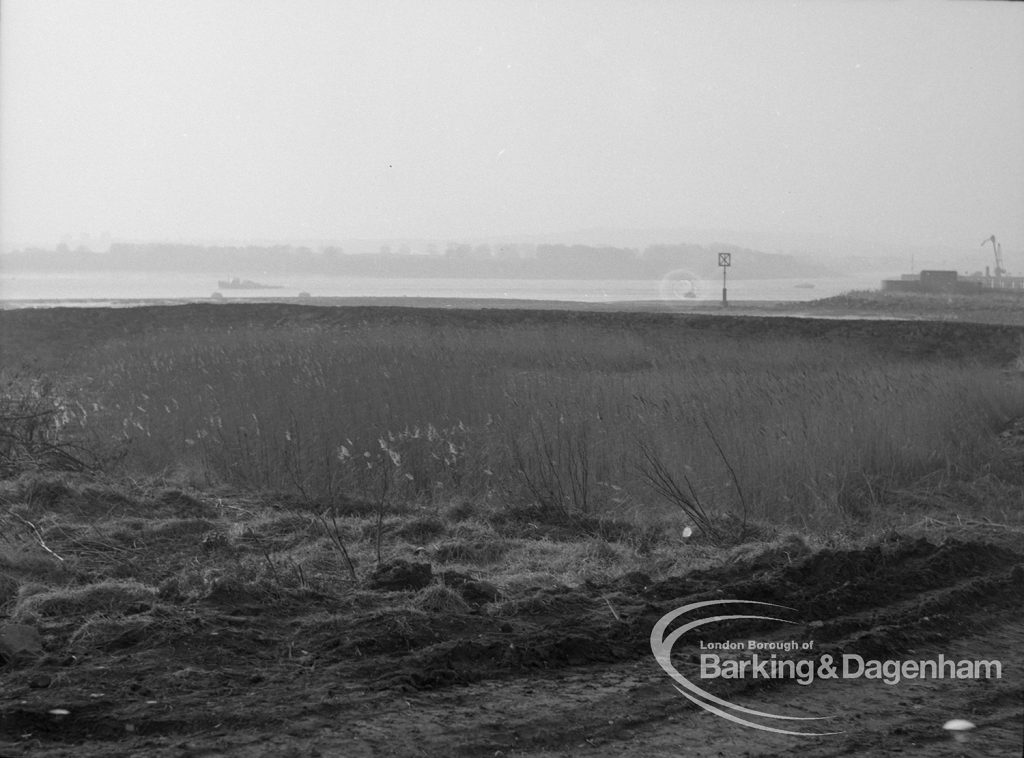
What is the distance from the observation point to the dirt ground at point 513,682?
3.59 meters

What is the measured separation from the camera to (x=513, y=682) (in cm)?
414

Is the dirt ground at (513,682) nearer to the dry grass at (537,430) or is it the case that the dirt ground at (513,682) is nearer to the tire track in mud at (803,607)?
the tire track in mud at (803,607)

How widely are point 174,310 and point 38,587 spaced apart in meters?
25.7

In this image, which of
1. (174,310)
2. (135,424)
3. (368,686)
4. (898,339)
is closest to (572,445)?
(135,424)

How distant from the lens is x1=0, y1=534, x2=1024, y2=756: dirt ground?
11.8ft

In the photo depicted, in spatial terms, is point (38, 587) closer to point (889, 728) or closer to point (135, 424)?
point (889, 728)

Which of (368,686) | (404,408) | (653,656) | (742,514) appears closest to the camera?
(368,686)

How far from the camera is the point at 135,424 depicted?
1046 cm

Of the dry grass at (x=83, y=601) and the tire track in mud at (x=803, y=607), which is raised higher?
the dry grass at (x=83, y=601)
